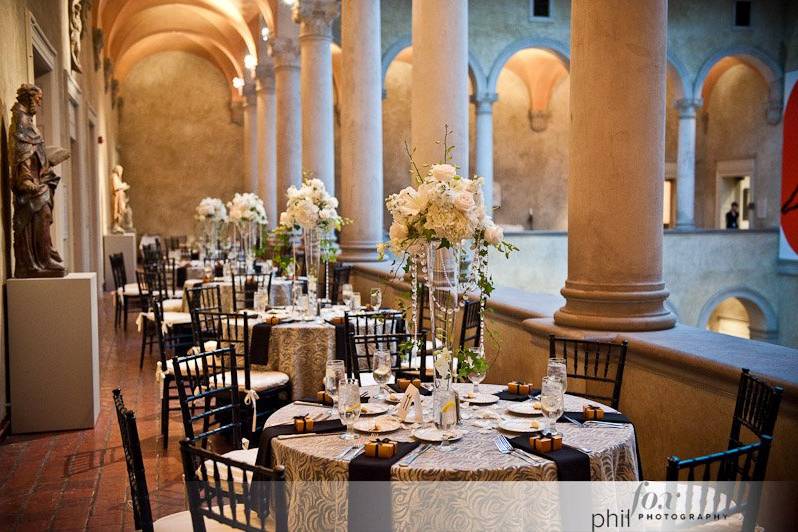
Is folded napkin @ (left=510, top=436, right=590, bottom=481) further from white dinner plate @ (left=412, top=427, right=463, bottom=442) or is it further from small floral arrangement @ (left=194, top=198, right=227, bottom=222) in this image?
small floral arrangement @ (left=194, top=198, right=227, bottom=222)

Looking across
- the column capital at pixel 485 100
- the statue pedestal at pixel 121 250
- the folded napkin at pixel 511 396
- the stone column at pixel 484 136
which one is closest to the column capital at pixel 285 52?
the statue pedestal at pixel 121 250

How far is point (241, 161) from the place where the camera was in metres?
26.0

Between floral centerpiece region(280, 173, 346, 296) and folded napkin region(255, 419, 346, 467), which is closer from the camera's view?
folded napkin region(255, 419, 346, 467)

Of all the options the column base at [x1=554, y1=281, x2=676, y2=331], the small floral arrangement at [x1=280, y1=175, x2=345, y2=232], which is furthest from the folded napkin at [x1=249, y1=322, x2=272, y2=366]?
the column base at [x1=554, y1=281, x2=676, y2=331]

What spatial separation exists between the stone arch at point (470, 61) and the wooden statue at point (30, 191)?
1336 centimetres

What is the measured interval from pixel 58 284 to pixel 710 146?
866 inches

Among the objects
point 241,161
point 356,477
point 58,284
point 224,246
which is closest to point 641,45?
point 356,477

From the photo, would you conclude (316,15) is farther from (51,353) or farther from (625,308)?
(625,308)

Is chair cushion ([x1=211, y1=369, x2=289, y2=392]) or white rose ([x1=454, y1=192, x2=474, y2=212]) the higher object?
white rose ([x1=454, y1=192, x2=474, y2=212])

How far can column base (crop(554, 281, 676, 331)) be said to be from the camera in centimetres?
449

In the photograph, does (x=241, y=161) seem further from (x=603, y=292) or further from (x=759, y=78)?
(x=603, y=292)

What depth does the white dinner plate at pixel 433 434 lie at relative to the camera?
2.97 meters

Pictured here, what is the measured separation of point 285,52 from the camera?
48.3 feet

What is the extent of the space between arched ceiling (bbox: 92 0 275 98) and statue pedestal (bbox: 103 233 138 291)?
173 inches
